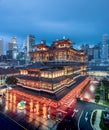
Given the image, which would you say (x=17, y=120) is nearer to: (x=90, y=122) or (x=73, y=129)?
(x=73, y=129)

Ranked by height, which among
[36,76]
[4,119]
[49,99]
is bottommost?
[4,119]

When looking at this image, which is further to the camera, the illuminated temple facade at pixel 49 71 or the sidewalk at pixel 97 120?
the illuminated temple facade at pixel 49 71

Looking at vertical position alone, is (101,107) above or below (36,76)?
below

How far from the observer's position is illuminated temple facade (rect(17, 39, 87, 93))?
1289 inches

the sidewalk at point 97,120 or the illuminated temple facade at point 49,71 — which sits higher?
the illuminated temple facade at point 49,71

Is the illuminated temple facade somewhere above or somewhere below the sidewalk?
above

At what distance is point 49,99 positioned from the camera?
91.7 ft

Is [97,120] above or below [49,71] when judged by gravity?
below

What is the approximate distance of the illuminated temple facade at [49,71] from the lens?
32750 mm

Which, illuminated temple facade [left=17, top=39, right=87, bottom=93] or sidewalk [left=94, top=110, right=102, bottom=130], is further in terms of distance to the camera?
illuminated temple facade [left=17, top=39, right=87, bottom=93]

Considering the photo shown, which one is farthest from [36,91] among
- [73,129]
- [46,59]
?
[46,59]

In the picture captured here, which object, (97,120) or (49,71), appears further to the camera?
(49,71)

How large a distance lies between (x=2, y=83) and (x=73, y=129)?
40.4 m

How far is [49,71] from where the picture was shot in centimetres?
3412
